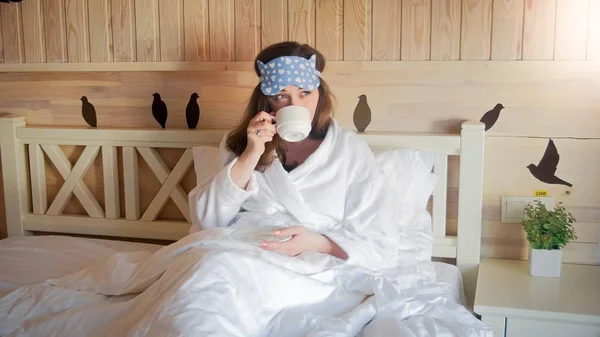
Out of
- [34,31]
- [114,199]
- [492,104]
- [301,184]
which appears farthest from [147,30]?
[492,104]

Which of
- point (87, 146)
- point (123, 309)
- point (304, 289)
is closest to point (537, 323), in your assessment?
point (304, 289)

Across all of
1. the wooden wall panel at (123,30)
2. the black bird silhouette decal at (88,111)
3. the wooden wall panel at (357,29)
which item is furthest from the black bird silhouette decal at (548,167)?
the black bird silhouette decal at (88,111)

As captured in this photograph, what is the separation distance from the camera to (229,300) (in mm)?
1189

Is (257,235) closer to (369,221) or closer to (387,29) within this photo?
(369,221)

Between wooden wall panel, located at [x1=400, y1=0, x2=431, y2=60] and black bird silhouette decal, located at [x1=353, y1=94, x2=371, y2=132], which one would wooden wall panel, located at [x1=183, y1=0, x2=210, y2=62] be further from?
wooden wall panel, located at [x1=400, y1=0, x2=431, y2=60]

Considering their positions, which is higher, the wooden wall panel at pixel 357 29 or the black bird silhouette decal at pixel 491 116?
the wooden wall panel at pixel 357 29

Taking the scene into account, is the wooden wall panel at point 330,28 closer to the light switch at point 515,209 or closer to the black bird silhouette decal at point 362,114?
the black bird silhouette decal at point 362,114

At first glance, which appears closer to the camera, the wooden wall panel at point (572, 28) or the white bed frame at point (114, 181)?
the wooden wall panel at point (572, 28)

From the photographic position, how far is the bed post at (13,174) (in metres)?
2.12

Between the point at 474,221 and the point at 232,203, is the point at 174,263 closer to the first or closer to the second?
the point at 232,203

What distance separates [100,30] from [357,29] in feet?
2.79

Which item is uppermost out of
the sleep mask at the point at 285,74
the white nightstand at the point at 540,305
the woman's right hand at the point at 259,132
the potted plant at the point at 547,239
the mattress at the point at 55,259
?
the sleep mask at the point at 285,74

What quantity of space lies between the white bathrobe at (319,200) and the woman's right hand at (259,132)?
0.07 meters

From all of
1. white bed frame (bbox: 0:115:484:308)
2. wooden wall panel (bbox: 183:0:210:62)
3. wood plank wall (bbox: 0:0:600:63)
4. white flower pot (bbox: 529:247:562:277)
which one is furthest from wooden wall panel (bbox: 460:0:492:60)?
wooden wall panel (bbox: 183:0:210:62)
